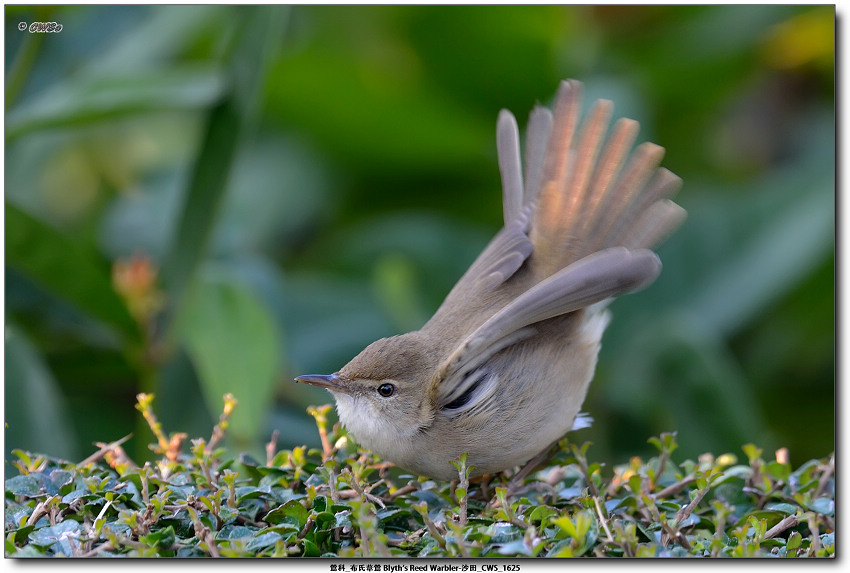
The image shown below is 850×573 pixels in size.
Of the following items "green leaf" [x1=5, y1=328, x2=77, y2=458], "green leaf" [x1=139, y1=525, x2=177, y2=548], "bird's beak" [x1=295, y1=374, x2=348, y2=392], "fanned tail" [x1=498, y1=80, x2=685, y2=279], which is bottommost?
"green leaf" [x1=139, y1=525, x2=177, y2=548]

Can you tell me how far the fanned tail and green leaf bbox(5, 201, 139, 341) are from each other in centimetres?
143

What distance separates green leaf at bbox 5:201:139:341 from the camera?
9.70 feet

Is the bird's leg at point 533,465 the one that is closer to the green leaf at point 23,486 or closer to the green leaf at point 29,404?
the green leaf at point 23,486

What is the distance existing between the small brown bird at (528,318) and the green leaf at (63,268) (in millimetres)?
1252

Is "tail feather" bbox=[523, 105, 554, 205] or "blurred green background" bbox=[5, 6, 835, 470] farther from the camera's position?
"blurred green background" bbox=[5, 6, 835, 470]

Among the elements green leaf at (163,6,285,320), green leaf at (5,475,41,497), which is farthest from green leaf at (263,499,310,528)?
green leaf at (163,6,285,320)

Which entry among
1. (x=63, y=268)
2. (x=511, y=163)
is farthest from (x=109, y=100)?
(x=511, y=163)

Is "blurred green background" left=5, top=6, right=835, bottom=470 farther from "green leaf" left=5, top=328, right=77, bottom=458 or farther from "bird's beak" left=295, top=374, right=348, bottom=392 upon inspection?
"bird's beak" left=295, top=374, right=348, bottom=392

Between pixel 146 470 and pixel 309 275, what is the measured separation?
7.89 ft

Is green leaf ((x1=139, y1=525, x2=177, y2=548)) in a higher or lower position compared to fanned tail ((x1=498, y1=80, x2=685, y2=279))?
lower

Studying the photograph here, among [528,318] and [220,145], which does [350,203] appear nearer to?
[220,145]

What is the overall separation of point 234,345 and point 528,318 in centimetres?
131

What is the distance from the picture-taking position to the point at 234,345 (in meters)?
3.10

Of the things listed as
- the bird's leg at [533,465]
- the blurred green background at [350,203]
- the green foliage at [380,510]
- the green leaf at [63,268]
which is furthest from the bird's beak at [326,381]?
the green leaf at [63,268]
